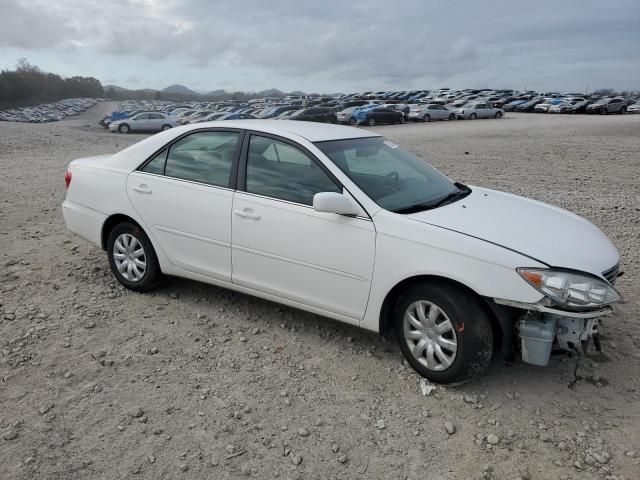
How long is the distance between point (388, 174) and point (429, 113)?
123 ft

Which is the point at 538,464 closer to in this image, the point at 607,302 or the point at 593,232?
the point at 607,302

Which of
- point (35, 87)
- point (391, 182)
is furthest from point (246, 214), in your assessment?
point (35, 87)

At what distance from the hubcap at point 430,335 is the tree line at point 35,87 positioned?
3502 inches

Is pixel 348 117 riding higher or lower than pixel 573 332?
lower

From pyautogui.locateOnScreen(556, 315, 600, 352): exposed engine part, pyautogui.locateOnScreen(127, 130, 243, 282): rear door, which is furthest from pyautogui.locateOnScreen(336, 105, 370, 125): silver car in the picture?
pyautogui.locateOnScreen(556, 315, 600, 352): exposed engine part

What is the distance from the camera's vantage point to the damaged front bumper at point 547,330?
3125 millimetres

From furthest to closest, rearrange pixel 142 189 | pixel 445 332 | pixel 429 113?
1. pixel 429 113
2. pixel 142 189
3. pixel 445 332

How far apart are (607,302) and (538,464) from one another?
1.03 metres

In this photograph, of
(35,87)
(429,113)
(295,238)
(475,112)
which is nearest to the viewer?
(295,238)

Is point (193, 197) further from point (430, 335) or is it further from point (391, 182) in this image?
point (430, 335)

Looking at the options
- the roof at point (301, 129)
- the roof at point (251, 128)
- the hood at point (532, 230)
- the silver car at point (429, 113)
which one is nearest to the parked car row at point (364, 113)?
the silver car at point (429, 113)

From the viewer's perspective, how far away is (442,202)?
3.90 meters

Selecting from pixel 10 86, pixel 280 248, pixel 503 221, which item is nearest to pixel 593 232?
pixel 503 221

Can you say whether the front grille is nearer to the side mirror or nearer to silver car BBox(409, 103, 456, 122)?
the side mirror
